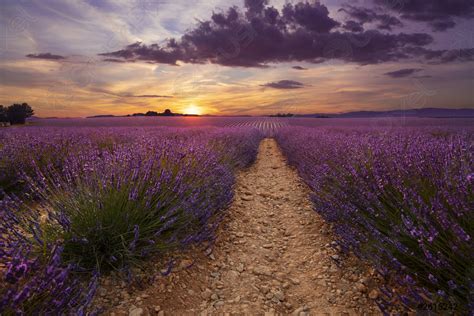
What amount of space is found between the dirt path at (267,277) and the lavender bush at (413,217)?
23 cm

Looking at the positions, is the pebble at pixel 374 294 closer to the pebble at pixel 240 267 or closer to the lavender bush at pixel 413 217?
the lavender bush at pixel 413 217

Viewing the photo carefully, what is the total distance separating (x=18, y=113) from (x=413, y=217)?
28955 millimetres

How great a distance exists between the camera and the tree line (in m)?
22.2

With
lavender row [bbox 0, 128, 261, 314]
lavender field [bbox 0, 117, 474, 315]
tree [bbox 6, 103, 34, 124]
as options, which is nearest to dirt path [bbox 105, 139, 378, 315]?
lavender field [bbox 0, 117, 474, 315]

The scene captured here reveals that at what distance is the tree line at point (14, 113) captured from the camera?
2223 cm

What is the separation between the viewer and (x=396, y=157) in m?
2.69

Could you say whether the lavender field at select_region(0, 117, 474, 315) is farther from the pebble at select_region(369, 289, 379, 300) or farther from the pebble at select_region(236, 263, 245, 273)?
the pebble at select_region(236, 263, 245, 273)

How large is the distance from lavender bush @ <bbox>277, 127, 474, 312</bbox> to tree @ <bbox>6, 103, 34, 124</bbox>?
90.8 feet

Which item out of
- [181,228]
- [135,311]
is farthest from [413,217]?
[135,311]

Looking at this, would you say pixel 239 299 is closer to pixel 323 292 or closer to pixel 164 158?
pixel 323 292

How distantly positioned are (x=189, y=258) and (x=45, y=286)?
4.01ft

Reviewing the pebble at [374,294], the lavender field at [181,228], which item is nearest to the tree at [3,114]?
the lavender field at [181,228]

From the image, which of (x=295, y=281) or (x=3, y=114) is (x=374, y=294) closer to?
(x=295, y=281)

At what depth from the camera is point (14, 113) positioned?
22.4 m
